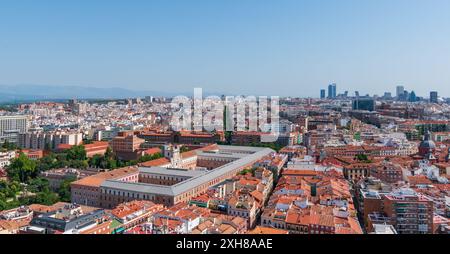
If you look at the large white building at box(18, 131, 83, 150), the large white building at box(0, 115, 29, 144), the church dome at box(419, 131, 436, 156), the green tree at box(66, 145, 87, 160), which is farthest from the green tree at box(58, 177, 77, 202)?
the large white building at box(0, 115, 29, 144)

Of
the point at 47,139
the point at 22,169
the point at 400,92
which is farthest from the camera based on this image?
the point at 400,92

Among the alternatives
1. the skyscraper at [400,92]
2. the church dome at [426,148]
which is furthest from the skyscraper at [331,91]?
the church dome at [426,148]

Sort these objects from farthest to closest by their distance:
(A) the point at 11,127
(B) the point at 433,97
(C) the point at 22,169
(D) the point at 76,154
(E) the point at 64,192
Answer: (B) the point at 433,97 < (A) the point at 11,127 < (D) the point at 76,154 < (C) the point at 22,169 < (E) the point at 64,192

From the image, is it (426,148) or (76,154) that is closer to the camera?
(426,148)

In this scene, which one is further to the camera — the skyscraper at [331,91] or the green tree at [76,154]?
the skyscraper at [331,91]

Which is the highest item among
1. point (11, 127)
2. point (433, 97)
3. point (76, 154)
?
point (433, 97)

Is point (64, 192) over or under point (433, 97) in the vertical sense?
Result: under

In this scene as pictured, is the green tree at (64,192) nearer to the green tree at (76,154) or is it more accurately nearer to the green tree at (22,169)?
the green tree at (22,169)

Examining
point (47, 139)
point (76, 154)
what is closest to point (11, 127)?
point (47, 139)

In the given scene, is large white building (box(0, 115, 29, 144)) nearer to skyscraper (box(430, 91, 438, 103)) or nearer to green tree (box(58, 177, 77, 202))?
green tree (box(58, 177, 77, 202))

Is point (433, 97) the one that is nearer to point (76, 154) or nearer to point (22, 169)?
point (76, 154)

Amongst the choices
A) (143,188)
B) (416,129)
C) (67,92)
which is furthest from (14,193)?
(67,92)

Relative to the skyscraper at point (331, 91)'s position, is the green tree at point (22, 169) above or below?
below
